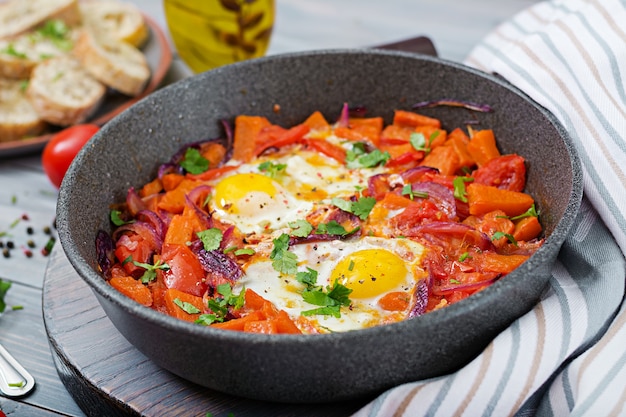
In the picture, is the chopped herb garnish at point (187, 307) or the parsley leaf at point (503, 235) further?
the parsley leaf at point (503, 235)

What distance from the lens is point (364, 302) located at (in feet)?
9.46

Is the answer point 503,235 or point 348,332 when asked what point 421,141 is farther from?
point 348,332

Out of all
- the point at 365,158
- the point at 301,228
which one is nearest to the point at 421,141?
the point at 365,158

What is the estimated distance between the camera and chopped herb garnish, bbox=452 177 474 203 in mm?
3326

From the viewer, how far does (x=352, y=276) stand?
2900 millimetres

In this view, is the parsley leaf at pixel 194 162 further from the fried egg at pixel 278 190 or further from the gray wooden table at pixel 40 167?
the gray wooden table at pixel 40 167

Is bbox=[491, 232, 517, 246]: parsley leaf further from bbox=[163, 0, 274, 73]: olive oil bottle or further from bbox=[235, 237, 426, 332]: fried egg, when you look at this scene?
bbox=[163, 0, 274, 73]: olive oil bottle

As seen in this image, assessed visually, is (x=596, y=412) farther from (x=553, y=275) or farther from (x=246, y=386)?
(x=246, y=386)

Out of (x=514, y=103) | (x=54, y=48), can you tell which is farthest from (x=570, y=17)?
(x=54, y=48)

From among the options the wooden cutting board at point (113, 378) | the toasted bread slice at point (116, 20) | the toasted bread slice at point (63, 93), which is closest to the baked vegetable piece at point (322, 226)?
the wooden cutting board at point (113, 378)

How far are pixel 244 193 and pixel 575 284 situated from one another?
1.47 metres

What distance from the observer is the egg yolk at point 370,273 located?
9.43 ft

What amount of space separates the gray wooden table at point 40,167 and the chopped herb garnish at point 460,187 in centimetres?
182

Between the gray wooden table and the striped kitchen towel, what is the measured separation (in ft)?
4.94
